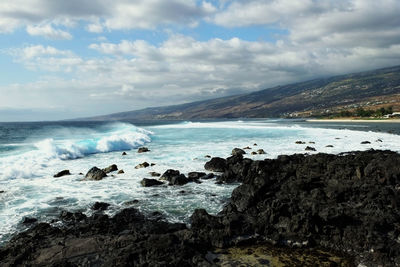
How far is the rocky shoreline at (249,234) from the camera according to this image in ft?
30.0

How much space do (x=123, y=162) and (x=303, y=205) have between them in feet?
70.3

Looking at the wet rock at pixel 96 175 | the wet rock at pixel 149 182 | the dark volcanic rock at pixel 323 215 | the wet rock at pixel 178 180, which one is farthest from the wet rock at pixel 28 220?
the wet rock at pixel 178 180

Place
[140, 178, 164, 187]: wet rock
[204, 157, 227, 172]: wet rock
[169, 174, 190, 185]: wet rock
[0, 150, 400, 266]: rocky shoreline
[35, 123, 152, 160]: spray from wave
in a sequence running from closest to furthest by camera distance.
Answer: [0, 150, 400, 266]: rocky shoreline → [140, 178, 164, 187]: wet rock → [169, 174, 190, 185]: wet rock → [204, 157, 227, 172]: wet rock → [35, 123, 152, 160]: spray from wave

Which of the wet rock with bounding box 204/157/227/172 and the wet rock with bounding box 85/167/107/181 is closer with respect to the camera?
the wet rock with bounding box 85/167/107/181

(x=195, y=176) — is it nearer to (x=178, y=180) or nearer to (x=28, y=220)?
(x=178, y=180)

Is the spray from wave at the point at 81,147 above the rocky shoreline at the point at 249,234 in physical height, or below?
above

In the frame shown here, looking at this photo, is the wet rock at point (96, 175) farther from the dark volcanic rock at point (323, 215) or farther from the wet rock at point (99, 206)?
the dark volcanic rock at point (323, 215)

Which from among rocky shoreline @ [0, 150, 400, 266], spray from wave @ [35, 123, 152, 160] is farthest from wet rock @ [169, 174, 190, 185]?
spray from wave @ [35, 123, 152, 160]

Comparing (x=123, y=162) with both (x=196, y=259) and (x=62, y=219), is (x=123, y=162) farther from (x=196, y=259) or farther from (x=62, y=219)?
(x=196, y=259)

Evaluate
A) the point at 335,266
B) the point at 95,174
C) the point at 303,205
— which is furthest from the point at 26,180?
the point at 335,266

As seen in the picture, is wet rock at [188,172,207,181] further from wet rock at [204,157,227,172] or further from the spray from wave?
the spray from wave

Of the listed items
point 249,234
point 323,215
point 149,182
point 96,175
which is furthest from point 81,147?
point 323,215

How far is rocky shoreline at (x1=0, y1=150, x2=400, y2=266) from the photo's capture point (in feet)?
30.0

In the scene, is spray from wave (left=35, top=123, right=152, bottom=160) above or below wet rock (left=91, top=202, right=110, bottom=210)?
above
